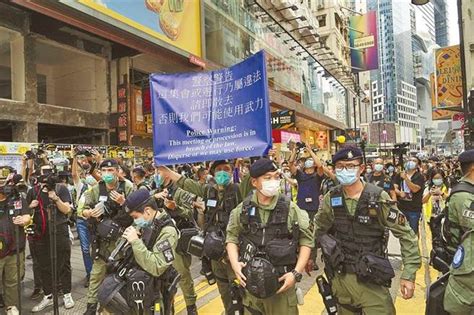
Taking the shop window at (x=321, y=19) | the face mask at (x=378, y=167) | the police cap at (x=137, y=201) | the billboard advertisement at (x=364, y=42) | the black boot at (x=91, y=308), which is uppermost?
the shop window at (x=321, y=19)

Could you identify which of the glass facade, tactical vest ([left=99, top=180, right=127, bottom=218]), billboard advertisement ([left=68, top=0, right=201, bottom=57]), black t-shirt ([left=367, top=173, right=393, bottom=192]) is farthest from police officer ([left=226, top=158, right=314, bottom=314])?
the glass facade

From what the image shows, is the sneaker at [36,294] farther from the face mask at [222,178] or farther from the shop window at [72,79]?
the shop window at [72,79]

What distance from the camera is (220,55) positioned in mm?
20750

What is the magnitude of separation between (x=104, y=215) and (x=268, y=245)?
2.39 meters

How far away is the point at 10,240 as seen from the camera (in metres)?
4.72

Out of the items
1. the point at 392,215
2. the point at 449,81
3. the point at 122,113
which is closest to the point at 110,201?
the point at 392,215

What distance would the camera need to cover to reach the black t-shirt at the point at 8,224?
4.64m

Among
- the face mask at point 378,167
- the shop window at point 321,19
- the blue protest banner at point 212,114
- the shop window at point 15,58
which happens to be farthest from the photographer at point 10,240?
the shop window at point 321,19

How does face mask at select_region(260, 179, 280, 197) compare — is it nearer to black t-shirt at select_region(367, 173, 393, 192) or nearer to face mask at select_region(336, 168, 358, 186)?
face mask at select_region(336, 168, 358, 186)

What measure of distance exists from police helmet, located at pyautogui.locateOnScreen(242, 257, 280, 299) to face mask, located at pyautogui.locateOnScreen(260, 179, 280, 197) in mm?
550

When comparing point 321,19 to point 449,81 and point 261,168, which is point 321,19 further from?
point 261,168

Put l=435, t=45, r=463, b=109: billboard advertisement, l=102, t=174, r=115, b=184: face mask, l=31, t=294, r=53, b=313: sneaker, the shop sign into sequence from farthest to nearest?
1. the shop sign
2. l=435, t=45, r=463, b=109: billboard advertisement
3. l=31, t=294, r=53, b=313: sneaker
4. l=102, t=174, r=115, b=184: face mask

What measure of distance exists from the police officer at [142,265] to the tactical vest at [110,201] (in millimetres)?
1337

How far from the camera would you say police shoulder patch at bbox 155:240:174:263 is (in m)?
3.18
